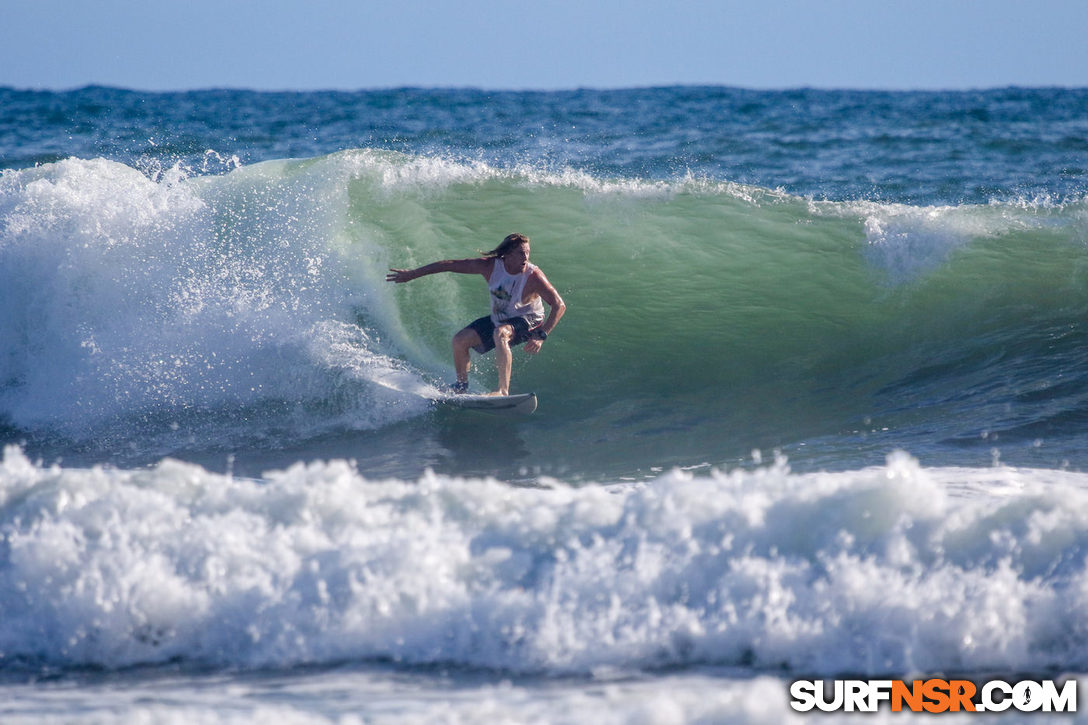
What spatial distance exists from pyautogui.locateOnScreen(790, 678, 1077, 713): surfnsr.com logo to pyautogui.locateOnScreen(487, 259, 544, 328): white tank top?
4.19 metres

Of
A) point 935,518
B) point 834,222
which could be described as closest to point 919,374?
point 834,222

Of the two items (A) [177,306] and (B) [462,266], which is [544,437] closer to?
(B) [462,266]

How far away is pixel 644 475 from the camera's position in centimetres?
588

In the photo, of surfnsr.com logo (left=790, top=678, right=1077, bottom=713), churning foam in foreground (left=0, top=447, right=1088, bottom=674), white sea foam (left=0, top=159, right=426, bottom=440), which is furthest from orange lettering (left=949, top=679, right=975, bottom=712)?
white sea foam (left=0, top=159, right=426, bottom=440)

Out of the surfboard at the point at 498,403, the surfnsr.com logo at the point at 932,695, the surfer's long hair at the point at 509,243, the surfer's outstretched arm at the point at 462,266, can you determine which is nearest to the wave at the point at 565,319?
the surfboard at the point at 498,403

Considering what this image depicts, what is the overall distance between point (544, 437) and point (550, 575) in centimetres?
313

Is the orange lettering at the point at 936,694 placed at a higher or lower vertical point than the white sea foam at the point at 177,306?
lower

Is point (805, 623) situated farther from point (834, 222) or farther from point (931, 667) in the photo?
point (834, 222)

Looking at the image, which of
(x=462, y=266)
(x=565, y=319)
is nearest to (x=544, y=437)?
(x=462, y=266)

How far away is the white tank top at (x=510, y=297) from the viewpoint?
7074mm

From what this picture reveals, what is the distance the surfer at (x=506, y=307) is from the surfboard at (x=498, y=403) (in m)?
0.14

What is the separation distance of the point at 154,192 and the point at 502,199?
3.64m

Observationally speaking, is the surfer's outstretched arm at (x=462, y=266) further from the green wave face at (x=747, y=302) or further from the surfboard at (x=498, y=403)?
the green wave face at (x=747, y=302)

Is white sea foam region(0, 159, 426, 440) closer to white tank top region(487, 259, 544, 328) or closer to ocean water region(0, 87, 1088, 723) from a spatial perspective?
ocean water region(0, 87, 1088, 723)
